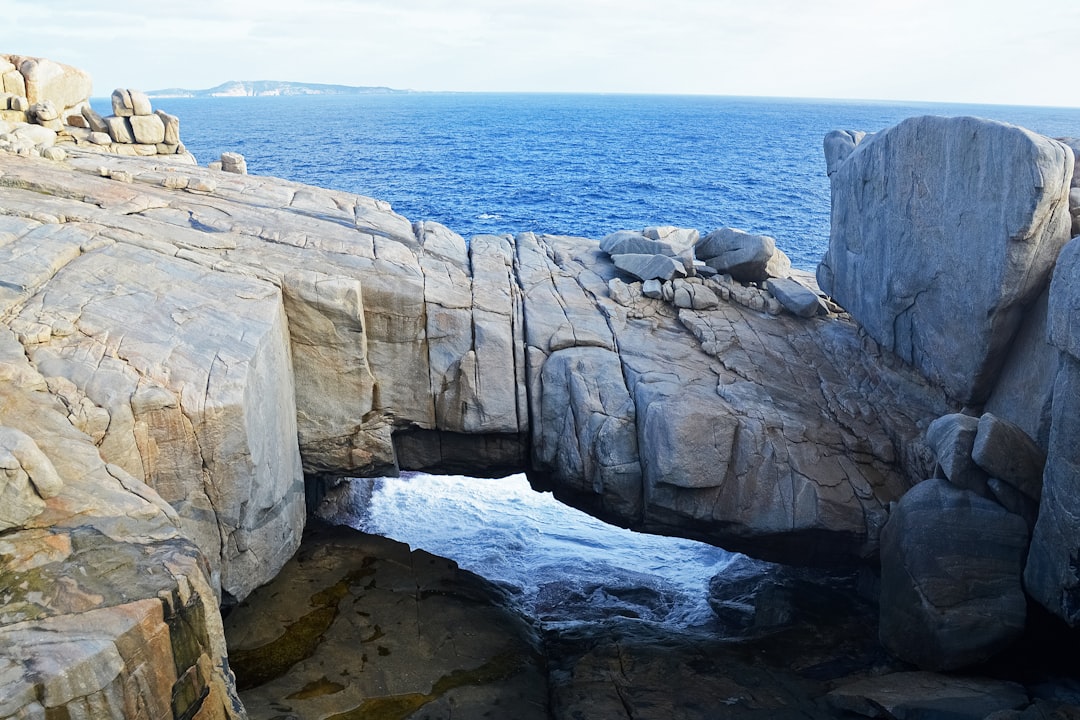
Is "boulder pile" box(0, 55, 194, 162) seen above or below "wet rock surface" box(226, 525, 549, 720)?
above

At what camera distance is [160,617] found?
7980 mm

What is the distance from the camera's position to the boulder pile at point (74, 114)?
26.2 meters

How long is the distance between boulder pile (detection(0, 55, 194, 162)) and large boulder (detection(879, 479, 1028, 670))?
2441 centimetres

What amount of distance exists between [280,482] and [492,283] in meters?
6.59

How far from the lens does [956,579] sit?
1233cm

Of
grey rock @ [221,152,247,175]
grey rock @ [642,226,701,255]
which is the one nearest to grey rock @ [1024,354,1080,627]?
grey rock @ [642,226,701,255]

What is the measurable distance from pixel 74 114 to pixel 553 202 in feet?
105

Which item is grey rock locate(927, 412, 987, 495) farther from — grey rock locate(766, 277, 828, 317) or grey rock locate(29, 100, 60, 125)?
grey rock locate(29, 100, 60, 125)

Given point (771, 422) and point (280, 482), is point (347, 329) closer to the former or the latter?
point (280, 482)

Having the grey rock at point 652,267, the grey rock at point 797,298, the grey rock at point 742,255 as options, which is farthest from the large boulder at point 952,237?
the grey rock at point 652,267

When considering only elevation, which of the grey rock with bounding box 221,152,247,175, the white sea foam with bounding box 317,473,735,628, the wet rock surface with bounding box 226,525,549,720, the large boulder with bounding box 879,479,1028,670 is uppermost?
the grey rock with bounding box 221,152,247,175

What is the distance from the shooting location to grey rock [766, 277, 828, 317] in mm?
18953

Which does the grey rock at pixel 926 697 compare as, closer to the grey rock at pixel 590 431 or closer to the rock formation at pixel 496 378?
the rock formation at pixel 496 378

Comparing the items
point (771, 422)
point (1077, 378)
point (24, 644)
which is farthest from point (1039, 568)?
point (24, 644)
